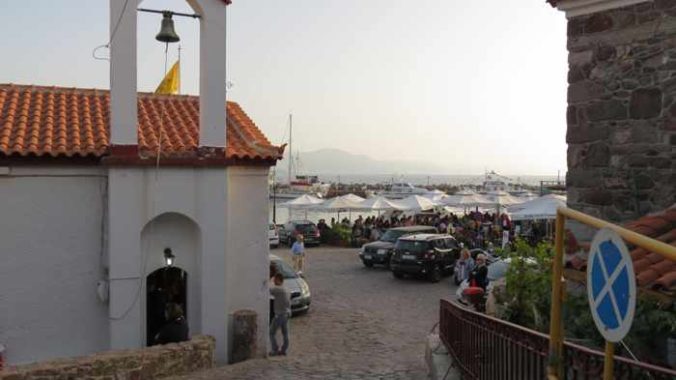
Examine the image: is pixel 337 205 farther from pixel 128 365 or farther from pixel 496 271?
pixel 128 365

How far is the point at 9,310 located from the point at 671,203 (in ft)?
33.2

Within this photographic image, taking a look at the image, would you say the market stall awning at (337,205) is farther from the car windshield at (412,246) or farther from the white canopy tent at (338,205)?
the car windshield at (412,246)

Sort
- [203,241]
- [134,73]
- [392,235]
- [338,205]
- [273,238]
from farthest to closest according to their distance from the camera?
[338,205]
[273,238]
[392,235]
[203,241]
[134,73]

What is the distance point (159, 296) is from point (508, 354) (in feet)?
25.9

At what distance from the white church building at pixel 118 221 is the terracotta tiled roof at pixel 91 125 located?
5 cm

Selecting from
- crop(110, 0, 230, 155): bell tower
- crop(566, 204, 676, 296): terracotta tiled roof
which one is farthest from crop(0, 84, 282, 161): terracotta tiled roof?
crop(566, 204, 676, 296): terracotta tiled roof

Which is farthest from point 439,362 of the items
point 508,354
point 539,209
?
point 539,209

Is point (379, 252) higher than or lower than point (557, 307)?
lower

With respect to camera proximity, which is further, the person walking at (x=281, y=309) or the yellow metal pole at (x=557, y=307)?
the person walking at (x=281, y=309)

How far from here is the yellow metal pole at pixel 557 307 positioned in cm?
420

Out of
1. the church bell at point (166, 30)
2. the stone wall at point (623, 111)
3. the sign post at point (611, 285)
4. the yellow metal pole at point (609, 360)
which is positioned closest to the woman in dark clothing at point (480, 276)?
the stone wall at point (623, 111)

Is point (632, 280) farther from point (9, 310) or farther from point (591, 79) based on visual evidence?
point (9, 310)

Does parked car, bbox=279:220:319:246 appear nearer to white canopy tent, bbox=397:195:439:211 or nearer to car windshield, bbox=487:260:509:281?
white canopy tent, bbox=397:195:439:211

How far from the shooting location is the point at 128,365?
8703 millimetres
